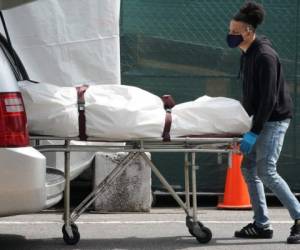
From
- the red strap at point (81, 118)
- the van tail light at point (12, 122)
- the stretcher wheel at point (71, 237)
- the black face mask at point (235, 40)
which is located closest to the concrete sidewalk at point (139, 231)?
the stretcher wheel at point (71, 237)

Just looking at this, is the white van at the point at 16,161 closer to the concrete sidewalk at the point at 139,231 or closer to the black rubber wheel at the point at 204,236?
the concrete sidewalk at the point at 139,231

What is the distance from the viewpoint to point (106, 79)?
9.20m

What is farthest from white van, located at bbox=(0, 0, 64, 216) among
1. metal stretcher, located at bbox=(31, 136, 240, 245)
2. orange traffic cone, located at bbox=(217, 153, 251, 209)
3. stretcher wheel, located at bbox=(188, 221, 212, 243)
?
orange traffic cone, located at bbox=(217, 153, 251, 209)

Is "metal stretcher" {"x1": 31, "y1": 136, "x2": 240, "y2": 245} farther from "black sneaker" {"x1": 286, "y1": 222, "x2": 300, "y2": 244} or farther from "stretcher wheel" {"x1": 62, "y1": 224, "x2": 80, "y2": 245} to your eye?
"black sneaker" {"x1": 286, "y1": 222, "x2": 300, "y2": 244}

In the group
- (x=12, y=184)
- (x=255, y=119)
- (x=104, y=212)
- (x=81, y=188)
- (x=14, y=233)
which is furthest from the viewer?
(x=81, y=188)

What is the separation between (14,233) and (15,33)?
255 cm

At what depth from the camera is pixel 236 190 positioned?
925cm

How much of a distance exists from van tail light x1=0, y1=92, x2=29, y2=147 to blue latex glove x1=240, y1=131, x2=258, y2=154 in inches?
65.8

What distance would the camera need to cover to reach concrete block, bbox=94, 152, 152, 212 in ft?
29.2

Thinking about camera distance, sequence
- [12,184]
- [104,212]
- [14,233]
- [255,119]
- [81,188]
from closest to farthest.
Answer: [12,184], [255,119], [14,233], [104,212], [81,188]

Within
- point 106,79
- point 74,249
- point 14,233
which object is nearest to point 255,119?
point 74,249

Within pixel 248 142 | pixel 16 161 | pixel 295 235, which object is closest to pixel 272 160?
pixel 248 142

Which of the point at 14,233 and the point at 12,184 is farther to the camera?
the point at 14,233

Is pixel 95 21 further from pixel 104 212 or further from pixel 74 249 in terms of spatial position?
pixel 74 249
